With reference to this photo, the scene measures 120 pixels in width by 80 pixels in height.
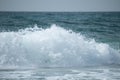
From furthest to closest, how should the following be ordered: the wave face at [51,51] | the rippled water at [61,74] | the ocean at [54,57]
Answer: the wave face at [51,51] → the ocean at [54,57] → the rippled water at [61,74]

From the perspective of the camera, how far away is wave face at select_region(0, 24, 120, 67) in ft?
19.9

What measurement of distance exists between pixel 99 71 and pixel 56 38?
1.88m

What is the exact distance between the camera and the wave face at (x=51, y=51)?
608cm

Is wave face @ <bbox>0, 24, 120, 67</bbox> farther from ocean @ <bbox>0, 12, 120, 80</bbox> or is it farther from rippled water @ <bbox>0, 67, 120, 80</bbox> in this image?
rippled water @ <bbox>0, 67, 120, 80</bbox>

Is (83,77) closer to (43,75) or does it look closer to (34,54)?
(43,75)

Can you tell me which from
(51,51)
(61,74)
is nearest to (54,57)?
(51,51)

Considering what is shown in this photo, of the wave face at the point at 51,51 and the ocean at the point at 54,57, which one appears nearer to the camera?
the ocean at the point at 54,57

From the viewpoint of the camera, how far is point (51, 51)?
6387 mm

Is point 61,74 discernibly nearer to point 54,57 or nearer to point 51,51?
point 54,57

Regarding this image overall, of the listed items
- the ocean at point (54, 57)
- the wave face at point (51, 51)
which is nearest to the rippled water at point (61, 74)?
the ocean at point (54, 57)

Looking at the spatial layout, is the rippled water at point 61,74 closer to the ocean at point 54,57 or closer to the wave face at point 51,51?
the ocean at point 54,57

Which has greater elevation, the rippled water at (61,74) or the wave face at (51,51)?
the wave face at (51,51)

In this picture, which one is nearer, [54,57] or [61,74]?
[61,74]

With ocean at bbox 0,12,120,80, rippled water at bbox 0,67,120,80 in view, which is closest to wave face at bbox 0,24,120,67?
ocean at bbox 0,12,120,80
